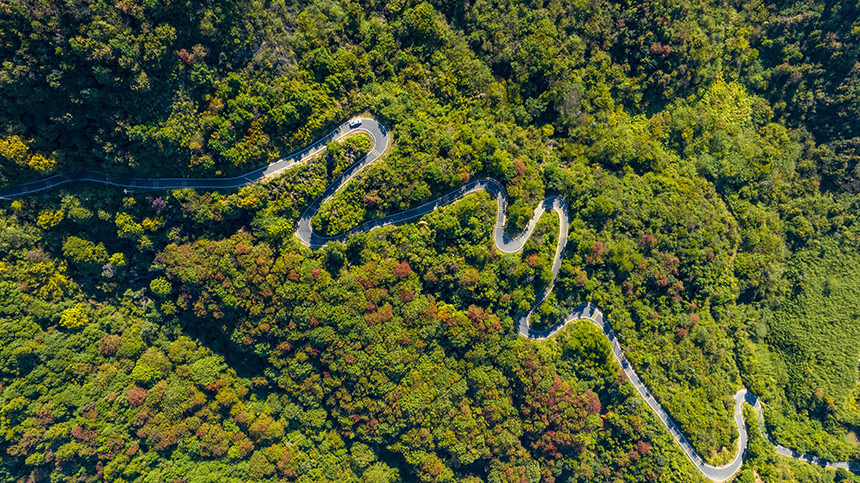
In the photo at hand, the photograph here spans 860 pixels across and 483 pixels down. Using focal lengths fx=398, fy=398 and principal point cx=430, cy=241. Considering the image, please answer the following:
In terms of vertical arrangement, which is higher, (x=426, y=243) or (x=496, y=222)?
(x=426, y=243)

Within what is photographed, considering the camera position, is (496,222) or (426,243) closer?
(426,243)

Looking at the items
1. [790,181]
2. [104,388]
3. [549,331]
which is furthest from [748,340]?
[104,388]

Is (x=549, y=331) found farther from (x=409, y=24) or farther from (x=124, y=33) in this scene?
(x=124, y=33)

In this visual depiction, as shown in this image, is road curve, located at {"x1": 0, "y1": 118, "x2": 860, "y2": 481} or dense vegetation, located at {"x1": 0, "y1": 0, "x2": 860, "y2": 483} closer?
dense vegetation, located at {"x1": 0, "y1": 0, "x2": 860, "y2": 483}

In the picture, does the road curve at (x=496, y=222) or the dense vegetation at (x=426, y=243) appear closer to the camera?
the dense vegetation at (x=426, y=243)
